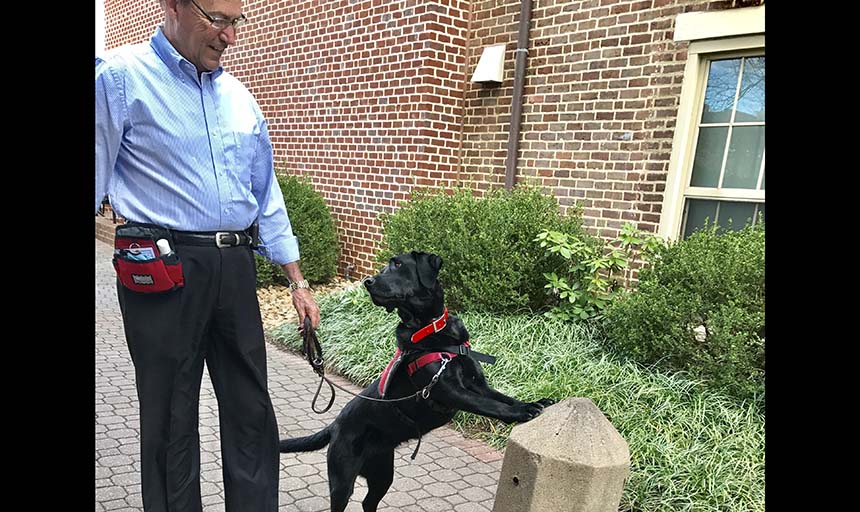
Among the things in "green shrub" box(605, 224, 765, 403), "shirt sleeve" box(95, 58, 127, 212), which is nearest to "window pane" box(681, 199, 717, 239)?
"green shrub" box(605, 224, 765, 403)

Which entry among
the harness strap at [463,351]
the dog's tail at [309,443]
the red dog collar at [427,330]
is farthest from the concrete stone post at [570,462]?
the dog's tail at [309,443]

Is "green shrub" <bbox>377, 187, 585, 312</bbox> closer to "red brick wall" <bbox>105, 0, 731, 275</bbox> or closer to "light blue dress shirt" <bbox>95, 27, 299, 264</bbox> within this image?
"red brick wall" <bbox>105, 0, 731, 275</bbox>

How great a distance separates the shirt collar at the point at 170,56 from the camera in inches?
93.0

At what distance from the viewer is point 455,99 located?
7500 mm

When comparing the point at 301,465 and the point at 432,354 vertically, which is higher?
the point at 432,354

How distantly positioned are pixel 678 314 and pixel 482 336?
155cm

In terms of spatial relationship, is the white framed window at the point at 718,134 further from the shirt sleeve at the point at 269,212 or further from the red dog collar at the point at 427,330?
the shirt sleeve at the point at 269,212

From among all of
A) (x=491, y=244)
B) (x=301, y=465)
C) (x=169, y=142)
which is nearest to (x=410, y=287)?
(x=169, y=142)

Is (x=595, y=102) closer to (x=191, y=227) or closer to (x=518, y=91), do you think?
(x=518, y=91)

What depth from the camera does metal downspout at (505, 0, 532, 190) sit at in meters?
6.68

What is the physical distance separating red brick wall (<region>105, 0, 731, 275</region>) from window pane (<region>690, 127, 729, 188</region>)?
0.27 metres

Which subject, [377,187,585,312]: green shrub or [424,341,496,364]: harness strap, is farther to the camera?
[377,187,585,312]: green shrub

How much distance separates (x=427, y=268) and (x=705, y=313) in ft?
8.34

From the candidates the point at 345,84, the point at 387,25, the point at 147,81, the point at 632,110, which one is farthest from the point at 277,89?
the point at 147,81
